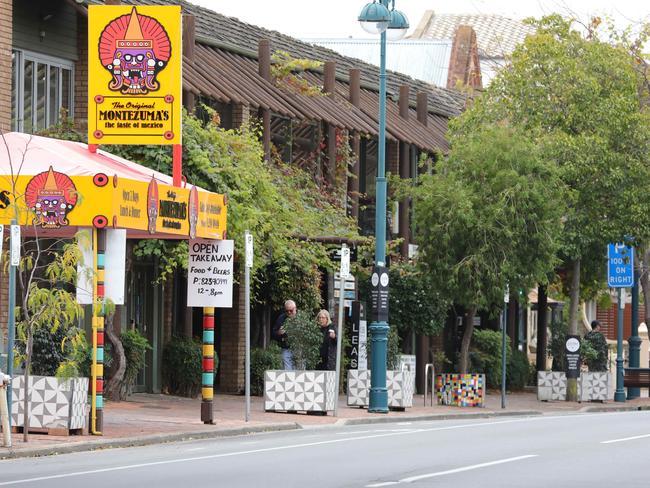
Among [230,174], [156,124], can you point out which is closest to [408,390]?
[230,174]

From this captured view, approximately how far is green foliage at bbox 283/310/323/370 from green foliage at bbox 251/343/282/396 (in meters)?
3.89

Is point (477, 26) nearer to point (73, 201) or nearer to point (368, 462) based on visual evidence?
point (73, 201)

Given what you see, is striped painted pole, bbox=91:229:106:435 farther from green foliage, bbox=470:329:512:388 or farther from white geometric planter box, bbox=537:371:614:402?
green foliage, bbox=470:329:512:388

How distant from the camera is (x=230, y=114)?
32.4 meters

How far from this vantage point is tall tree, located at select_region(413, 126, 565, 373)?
33.0 meters

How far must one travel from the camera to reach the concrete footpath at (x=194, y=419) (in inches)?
756

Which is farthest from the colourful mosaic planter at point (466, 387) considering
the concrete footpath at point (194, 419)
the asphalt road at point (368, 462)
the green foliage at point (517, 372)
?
the green foliage at point (517, 372)

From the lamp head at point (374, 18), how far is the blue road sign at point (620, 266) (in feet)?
45.0

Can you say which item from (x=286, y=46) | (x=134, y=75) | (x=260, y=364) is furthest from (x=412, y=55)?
(x=134, y=75)

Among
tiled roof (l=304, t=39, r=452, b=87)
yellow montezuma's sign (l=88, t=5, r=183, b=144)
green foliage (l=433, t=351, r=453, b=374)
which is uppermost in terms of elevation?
tiled roof (l=304, t=39, r=452, b=87)

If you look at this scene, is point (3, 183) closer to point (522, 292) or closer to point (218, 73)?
point (218, 73)

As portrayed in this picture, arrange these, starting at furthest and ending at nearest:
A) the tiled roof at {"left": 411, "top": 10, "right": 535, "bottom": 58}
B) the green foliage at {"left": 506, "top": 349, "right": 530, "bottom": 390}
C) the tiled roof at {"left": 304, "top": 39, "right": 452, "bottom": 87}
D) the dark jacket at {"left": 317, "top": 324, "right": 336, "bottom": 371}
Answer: the tiled roof at {"left": 411, "top": 10, "right": 535, "bottom": 58}, the tiled roof at {"left": 304, "top": 39, "right": 452, "bottom": 87}, the green foliage at {"left": 506, "top": 349, "right": 530, "bottom": 390}, the dark jacket at {"left": 317, "top": 324, "right": 336, "bottom": 371}

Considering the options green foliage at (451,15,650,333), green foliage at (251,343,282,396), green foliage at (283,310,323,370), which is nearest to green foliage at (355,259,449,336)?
green foliage at (451,15,650,333)

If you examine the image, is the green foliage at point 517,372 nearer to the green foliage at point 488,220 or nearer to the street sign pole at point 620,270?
the street sign pole at point 620,270
